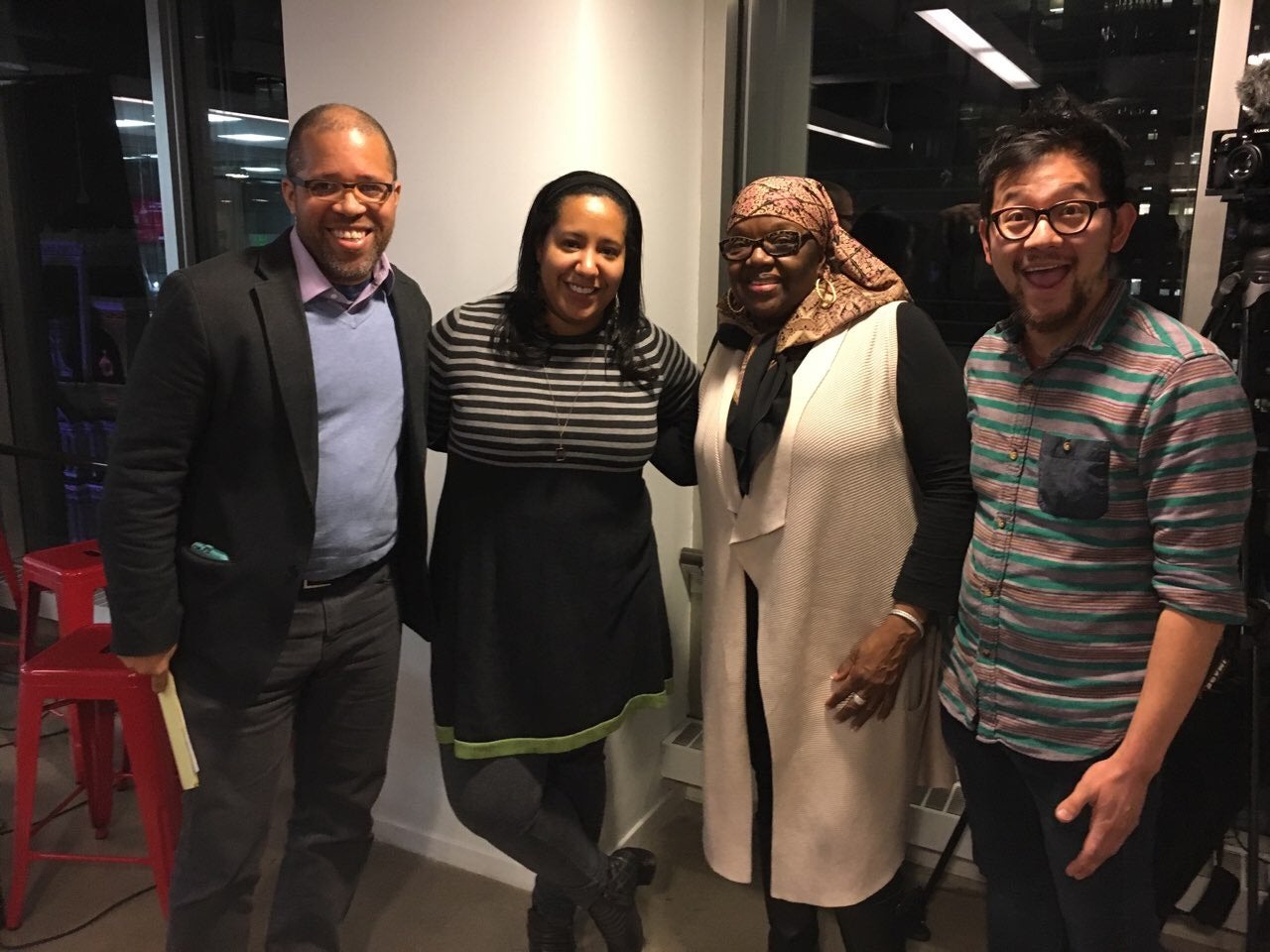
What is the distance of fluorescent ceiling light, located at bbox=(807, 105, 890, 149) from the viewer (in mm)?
2102

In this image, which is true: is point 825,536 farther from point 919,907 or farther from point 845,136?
point 845,136

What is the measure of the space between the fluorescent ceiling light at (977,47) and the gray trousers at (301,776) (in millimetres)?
1574

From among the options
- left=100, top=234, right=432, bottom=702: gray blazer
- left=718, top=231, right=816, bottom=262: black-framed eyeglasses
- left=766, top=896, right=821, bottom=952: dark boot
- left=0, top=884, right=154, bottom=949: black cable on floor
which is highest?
left=718, top=231, right=816, bottom=262: black-framed eyeglasses

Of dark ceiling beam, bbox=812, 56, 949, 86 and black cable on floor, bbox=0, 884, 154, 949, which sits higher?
dark ceiling beam, bbox=812, 56, 949, 86

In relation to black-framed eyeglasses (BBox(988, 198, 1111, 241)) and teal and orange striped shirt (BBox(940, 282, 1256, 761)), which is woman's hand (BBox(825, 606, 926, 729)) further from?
black-framed eyeglasses (BBox(988, 198, 1111, 241))

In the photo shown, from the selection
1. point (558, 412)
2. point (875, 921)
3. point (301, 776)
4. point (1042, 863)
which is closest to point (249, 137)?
point (558, 412)

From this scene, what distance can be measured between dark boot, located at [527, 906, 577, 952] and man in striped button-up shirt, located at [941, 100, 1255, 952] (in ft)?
3.04

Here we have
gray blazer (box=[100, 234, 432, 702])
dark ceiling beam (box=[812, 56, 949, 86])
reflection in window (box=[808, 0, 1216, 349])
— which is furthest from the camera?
dark ceiling beam (box=[812, 56, 949, 86])

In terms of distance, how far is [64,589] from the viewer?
2.28 metres

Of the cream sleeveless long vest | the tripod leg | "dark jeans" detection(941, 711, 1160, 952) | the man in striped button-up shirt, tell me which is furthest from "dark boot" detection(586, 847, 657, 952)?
the man in striped button-up shirt

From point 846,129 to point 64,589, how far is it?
216cm

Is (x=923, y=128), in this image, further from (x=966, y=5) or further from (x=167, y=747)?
(x=167, y=747)

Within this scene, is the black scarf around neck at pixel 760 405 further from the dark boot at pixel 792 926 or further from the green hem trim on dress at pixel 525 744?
the dark boot at pixel 792 926

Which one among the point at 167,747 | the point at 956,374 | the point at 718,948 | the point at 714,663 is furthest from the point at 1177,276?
the point at 167,747
